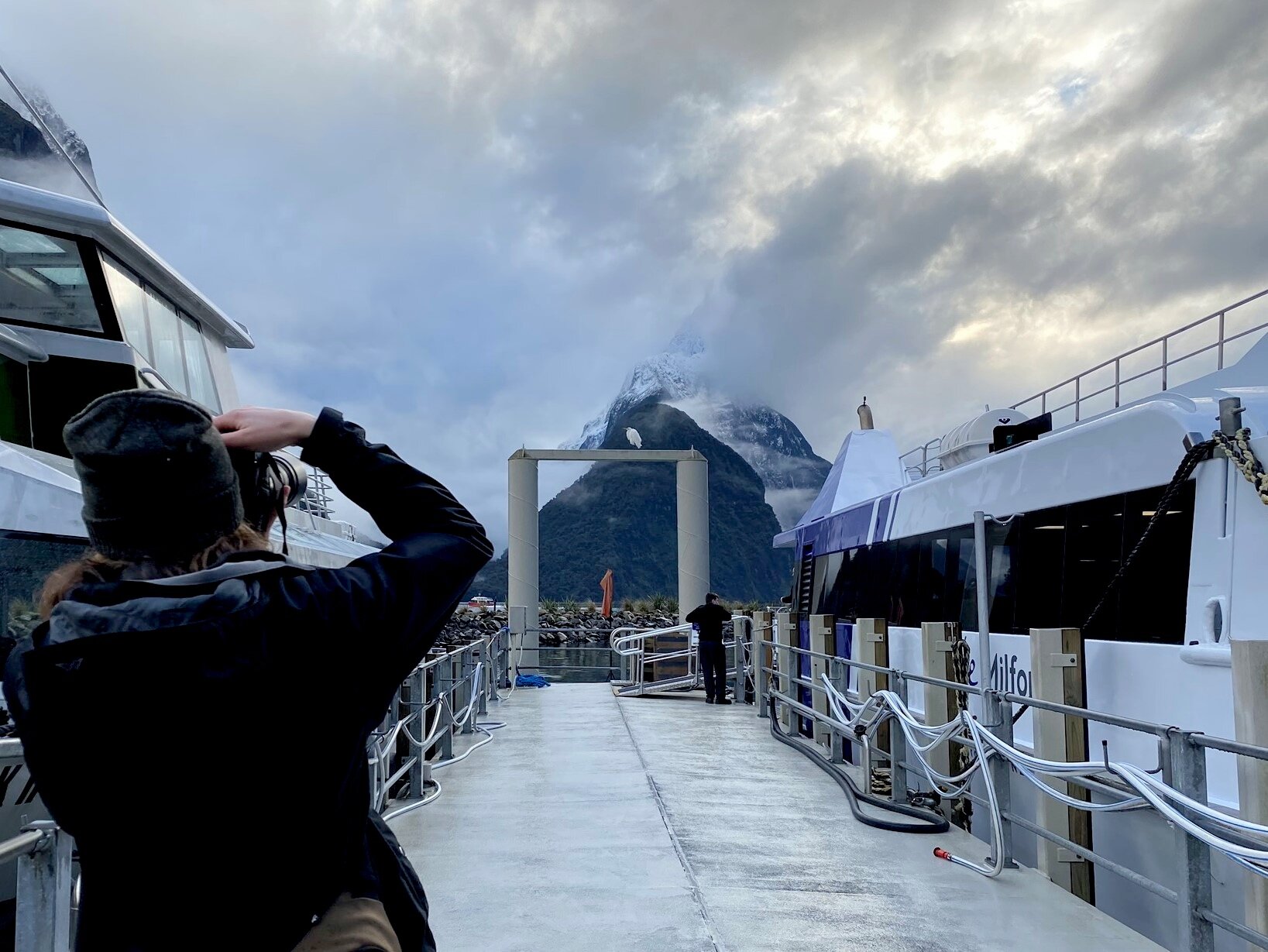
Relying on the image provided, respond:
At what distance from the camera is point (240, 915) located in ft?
4.54

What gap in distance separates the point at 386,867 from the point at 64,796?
492 millimetres

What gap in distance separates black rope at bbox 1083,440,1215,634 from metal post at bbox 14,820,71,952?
558 cm

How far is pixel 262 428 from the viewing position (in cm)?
155

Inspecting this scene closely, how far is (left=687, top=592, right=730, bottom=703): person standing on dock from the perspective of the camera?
1485 cm

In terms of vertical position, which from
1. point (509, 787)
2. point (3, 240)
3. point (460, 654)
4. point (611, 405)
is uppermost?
point (611, 405)

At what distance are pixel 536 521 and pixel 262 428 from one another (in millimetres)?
20831

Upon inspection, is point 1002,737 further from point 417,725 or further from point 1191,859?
point 417,725

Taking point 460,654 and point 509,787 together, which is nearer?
point 509,787

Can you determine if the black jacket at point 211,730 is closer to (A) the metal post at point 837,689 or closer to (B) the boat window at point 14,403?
(B) the boat window at point 14,403

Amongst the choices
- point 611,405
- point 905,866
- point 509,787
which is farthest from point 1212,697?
point 611,405

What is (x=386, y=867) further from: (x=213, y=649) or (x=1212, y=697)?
(x=1212, y=697)

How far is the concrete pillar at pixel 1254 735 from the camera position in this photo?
12.9ft

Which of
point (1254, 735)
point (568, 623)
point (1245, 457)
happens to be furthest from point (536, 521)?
point (1254, 735)

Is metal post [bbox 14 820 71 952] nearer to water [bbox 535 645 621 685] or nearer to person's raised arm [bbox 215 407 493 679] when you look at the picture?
person's raised arm [bbox 215 407 493 679]
